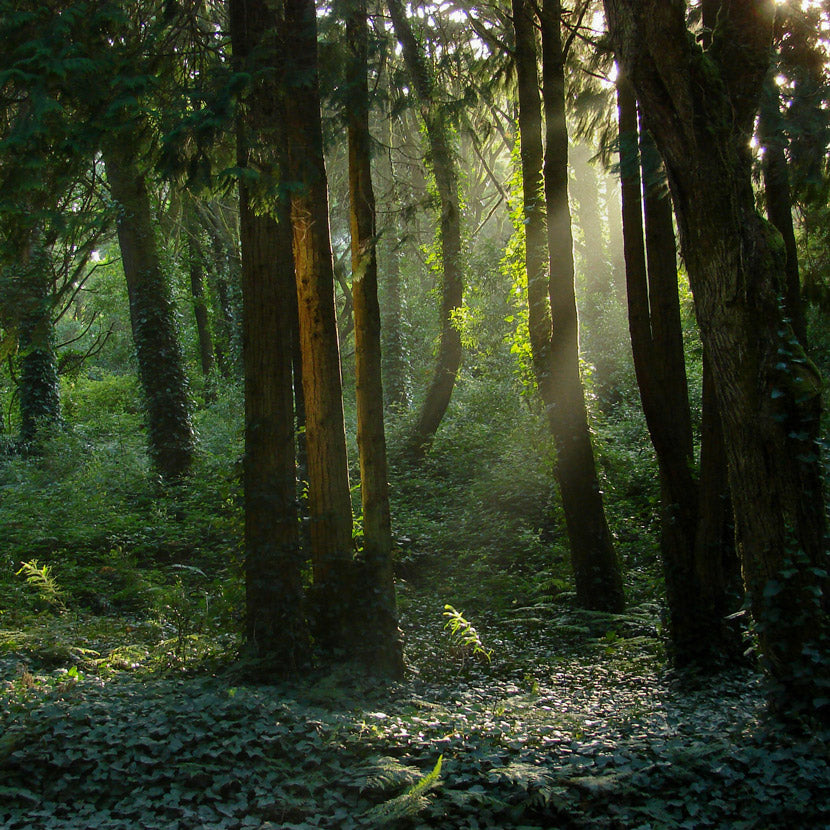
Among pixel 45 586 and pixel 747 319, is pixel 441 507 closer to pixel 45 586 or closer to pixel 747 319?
pixel 45 586

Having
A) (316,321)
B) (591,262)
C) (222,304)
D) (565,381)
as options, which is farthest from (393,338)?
(316,321)

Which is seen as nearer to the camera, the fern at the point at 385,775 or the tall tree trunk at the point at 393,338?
the fern at the point at 385,775

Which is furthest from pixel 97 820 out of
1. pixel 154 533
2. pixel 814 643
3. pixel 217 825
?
pixel 154 533

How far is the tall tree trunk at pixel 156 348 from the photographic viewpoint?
14781 millimetres

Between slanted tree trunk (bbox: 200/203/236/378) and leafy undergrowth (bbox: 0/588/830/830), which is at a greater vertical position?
slanted tree trunk (bbox: 200/203/236/378)

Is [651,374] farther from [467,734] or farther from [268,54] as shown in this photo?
[268,54]

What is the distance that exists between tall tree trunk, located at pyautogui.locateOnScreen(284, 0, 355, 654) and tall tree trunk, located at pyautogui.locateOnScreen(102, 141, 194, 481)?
7903 millimetres

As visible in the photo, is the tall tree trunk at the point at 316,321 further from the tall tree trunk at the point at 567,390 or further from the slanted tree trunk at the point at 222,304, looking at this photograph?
the slanted tree trunk at the point at 222,304

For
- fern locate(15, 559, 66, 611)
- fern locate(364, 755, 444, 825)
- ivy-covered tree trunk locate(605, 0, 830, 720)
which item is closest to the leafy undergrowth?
fern locate(364, 755, 444, 825)

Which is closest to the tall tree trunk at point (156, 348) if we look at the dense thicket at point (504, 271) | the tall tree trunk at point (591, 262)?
the dense thicket at point (504, 271)

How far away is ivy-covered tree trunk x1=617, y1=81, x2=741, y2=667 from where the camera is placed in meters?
6.70

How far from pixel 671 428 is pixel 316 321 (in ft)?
12.2

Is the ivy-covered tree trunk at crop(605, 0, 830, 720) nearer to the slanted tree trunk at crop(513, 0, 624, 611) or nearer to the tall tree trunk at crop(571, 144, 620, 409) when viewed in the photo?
the slanted tree trunk at crop(513, 0, 624, 611)

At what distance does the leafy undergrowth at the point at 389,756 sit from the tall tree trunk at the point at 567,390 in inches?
105
